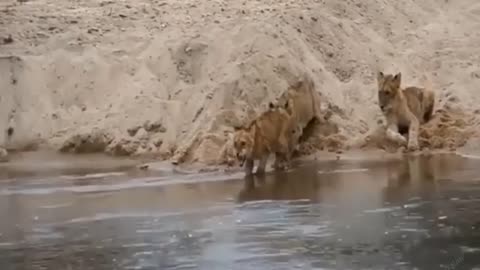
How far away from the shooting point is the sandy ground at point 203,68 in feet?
59.5

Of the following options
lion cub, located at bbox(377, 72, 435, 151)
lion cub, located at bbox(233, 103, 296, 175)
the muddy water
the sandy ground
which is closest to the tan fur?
lion cub, located at bbox(233, 103, 296, 175)

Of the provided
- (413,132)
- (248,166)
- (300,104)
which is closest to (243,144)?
(248,166)

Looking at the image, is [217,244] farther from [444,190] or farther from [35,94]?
[35,94]

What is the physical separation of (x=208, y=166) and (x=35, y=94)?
530 cm

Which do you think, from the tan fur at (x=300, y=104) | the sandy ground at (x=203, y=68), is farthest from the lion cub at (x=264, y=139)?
the sandy ground at (x=203, y=68)

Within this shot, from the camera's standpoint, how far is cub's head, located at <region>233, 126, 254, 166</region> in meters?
15.0

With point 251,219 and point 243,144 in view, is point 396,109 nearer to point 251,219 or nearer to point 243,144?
point 243,144

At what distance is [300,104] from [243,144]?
220cm

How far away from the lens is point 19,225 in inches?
440

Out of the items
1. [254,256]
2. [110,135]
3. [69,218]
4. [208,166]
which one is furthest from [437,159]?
[254,256]

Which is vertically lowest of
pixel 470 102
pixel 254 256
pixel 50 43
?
pixel 254 256

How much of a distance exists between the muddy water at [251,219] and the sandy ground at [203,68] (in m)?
2.36

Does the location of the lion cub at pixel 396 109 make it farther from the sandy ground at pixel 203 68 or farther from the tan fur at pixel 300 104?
the tan fur at pixel 300 104

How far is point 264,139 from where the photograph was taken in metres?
15.4
